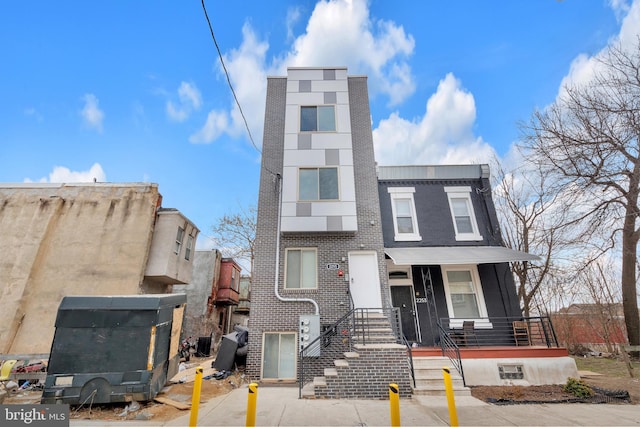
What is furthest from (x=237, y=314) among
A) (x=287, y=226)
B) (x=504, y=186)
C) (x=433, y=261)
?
(x=504, y=186)

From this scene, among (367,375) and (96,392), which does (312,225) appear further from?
(96,392)

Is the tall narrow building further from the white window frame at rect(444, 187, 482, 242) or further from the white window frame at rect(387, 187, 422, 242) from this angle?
the white window frame at rect(444, 187, 482, 242)

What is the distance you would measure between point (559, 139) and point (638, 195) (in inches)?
115

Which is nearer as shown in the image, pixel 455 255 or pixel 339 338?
pixel 339 338

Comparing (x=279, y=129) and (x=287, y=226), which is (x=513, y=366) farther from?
(x=279, y=129)

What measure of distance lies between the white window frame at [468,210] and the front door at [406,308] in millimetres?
3004

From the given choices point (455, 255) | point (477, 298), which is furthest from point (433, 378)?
point (477, 298)

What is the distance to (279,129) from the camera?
1091 cm

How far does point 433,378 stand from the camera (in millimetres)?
6445

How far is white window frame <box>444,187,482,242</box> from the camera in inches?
425

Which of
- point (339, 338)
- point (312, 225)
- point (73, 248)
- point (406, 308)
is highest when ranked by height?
point (73, 248)

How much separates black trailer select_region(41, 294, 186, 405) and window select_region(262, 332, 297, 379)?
111 inches

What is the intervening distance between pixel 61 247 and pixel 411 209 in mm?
14311

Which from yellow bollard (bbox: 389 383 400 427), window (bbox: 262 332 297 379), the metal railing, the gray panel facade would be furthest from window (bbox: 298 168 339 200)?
yellow bollard (bbox: 389 383 400 427)
